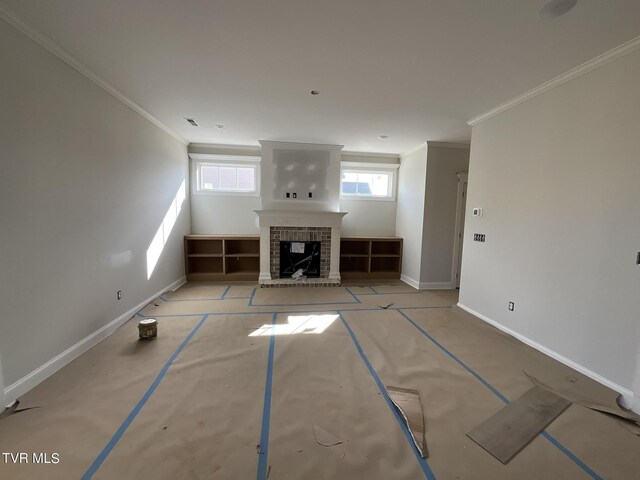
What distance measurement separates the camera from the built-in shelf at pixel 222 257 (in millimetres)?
5168

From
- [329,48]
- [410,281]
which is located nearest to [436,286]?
[410,281]

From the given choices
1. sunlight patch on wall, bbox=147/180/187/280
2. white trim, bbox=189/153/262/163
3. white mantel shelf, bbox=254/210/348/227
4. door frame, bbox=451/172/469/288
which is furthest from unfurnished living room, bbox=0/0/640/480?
white mantel shelf, bbox=254/210/348/227

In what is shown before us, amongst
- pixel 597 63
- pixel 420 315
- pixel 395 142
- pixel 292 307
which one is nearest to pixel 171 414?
pixel 292 307

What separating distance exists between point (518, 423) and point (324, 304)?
2.60m

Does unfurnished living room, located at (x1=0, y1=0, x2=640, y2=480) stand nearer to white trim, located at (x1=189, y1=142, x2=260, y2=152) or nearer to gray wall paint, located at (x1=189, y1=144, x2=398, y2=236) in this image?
white trim, located at (x1=189, y1=142, x2=260, y2=152)

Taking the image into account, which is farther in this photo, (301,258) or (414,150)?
(301,258)

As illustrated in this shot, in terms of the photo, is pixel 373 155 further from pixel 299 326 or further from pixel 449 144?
pixel 299 326

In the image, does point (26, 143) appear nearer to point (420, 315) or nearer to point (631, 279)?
point (420, 315)

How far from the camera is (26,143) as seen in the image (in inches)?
76.8

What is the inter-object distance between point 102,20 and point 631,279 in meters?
4.33

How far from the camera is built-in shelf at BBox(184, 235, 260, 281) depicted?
5168 mm

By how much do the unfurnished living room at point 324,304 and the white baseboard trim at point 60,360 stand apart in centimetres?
2

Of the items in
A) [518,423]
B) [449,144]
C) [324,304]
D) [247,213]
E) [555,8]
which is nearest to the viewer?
[555,8]

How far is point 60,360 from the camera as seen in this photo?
7.45 feet
